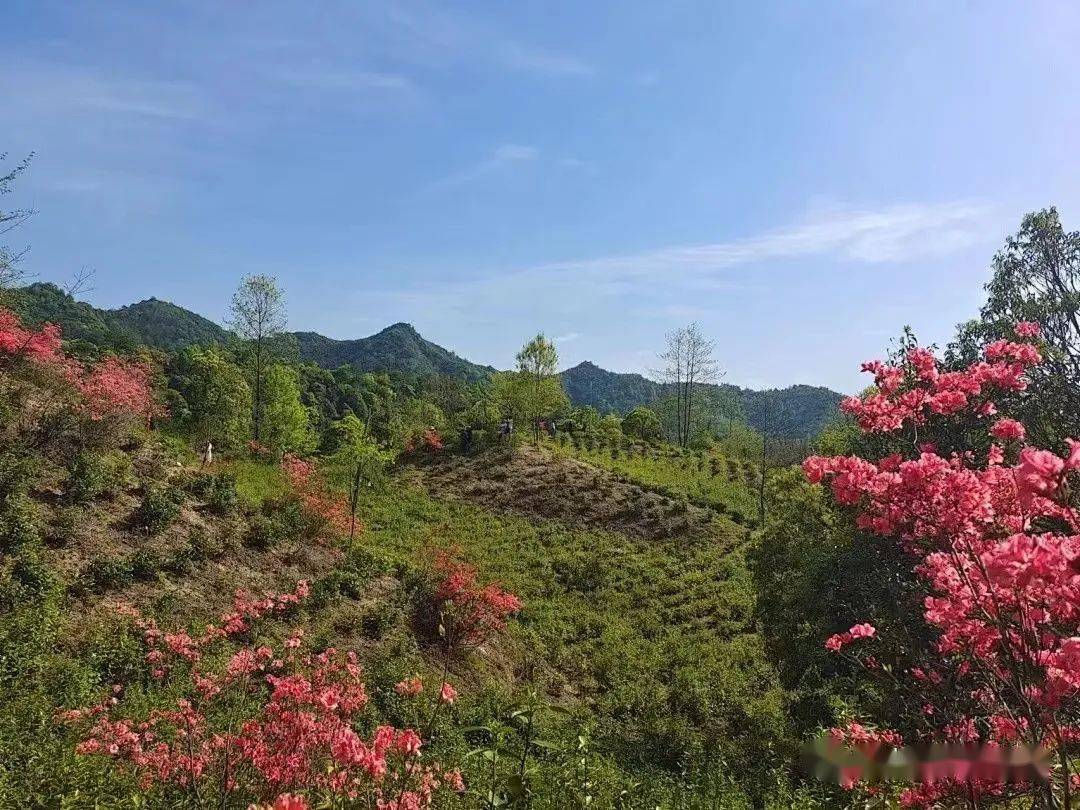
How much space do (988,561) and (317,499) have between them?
1535 centimetres

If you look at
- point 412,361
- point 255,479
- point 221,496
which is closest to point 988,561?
point 221,496

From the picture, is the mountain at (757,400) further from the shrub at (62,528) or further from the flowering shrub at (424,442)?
the shrub at (62,528)

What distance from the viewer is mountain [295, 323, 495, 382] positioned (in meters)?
164

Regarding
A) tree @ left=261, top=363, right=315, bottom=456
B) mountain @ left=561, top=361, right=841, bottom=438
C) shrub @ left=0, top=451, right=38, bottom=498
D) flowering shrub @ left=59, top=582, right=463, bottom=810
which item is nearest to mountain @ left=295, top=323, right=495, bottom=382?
mountain @ left=561, top=361, right=841, bottom=438

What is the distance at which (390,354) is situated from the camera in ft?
558

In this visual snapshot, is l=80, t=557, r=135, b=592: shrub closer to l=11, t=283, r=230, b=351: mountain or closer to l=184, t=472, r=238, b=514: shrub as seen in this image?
l=184, t=472, r=238, b=514: shrub

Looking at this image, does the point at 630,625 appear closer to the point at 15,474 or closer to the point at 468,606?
the point at 468,606

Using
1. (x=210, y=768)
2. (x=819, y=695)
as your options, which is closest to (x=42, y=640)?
(x=210, y=768)

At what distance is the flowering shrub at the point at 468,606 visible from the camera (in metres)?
12.4

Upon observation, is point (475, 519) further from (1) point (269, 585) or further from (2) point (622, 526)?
(1) point (269, 585)

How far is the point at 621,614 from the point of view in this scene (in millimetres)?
17094

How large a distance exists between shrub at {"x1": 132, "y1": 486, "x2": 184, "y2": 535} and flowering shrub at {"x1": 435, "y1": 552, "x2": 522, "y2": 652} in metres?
5.71

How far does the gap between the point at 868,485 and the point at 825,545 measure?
10.0m

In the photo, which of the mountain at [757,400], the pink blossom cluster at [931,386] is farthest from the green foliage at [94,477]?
the mountain at [757,400]
